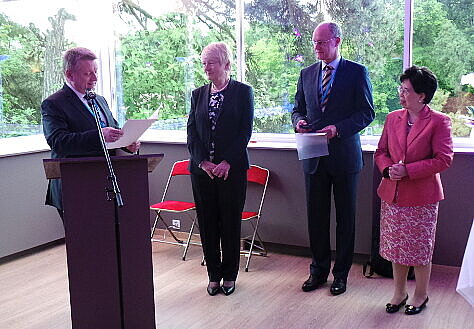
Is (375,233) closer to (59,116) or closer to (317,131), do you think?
(317,131)

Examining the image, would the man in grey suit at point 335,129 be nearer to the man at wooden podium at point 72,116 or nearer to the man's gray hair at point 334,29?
the man's gray hair at point 334,29

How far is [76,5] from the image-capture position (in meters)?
5.98

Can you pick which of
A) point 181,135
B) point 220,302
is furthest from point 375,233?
point 181,135

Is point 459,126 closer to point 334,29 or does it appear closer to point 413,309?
point 334,29

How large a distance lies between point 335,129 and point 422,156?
0.62m

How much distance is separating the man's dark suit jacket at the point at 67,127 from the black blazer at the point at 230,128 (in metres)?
0.97

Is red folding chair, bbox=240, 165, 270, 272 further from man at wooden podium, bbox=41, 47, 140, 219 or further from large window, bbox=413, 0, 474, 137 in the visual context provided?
man at wooden podium, bbox=41, 47, 140, 219

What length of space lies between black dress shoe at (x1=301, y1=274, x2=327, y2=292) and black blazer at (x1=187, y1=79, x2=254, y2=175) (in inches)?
38.5

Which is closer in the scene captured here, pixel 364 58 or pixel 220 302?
pixel 220 302

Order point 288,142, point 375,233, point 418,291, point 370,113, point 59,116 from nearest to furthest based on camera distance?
point 59,116
point 418,291
point 370,113
point 375,233
point 288,142

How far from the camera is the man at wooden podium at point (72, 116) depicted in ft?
10.3

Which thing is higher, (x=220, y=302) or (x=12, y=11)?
(x=12, y=11)

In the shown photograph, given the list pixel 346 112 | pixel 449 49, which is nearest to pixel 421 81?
pixel 346 112

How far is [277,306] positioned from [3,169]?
109 inches
